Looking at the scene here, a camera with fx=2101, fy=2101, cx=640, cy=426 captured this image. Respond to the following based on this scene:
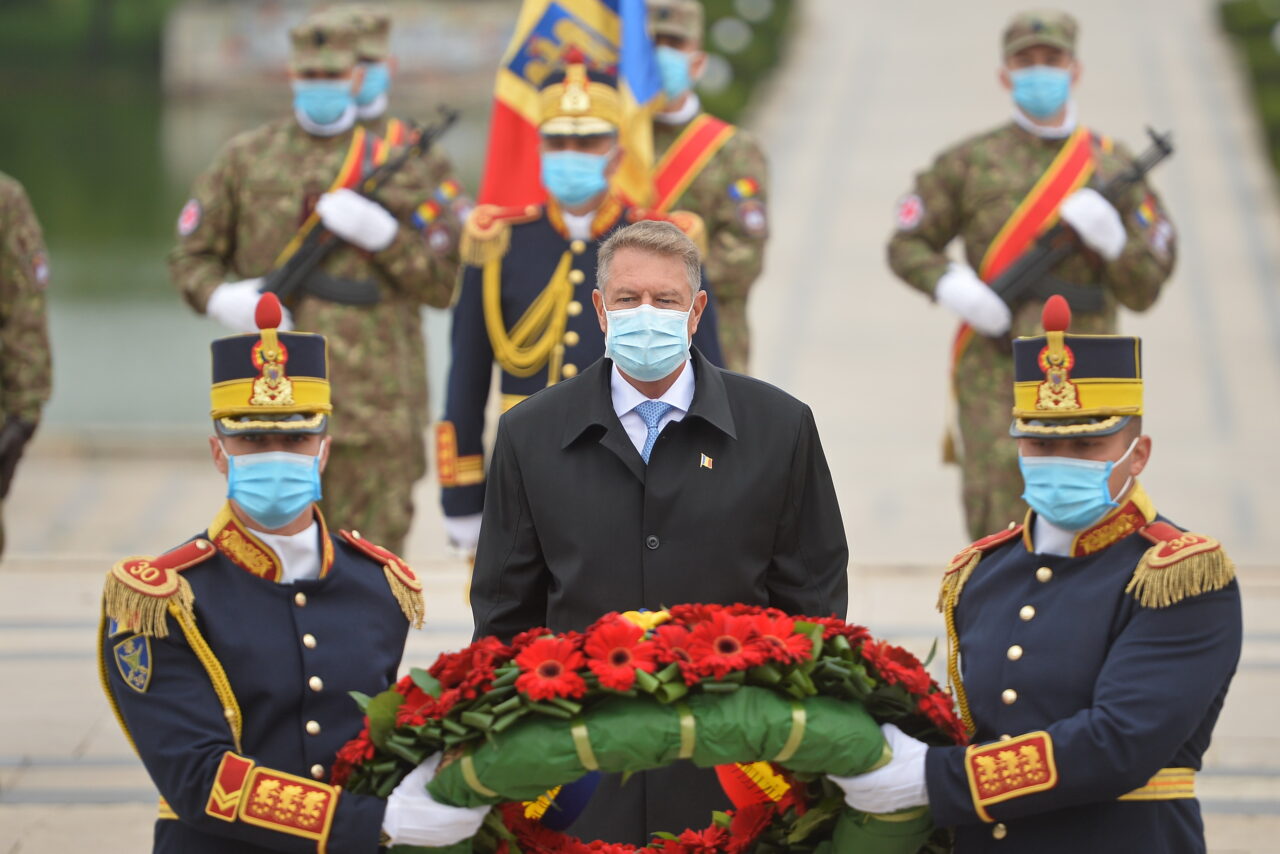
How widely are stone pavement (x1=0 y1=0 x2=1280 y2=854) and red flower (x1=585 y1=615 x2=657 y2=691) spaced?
1.81m

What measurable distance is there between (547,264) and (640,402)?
2.25 metres

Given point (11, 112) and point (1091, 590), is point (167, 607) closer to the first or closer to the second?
point (1091, 590)

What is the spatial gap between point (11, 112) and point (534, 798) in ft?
129

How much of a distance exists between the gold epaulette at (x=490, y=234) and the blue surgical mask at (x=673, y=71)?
1964 millimetres

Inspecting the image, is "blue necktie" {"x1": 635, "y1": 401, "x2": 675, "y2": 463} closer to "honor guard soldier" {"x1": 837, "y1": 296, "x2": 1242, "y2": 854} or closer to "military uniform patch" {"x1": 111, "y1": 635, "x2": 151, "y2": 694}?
"honor guard soldier" {"x1": 837, "y1": 296, "x2": 1242, "y2": 854}

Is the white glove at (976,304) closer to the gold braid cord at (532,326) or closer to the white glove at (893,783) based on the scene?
the gold braid cord at (532,326)

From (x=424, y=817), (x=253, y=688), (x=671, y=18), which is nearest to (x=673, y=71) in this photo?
(x=671, y=18)

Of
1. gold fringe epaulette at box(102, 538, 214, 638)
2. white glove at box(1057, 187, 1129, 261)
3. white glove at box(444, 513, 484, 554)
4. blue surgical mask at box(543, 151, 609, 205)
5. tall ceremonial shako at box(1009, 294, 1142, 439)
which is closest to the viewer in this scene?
gold fringe epaulette at box(102, 538, 214, 638)

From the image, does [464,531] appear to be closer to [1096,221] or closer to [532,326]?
[532,326]

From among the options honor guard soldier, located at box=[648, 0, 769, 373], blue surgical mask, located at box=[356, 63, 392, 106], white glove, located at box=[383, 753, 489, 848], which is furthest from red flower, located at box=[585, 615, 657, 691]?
blue surgical mask, located at box=[356, 63, 392, 106]

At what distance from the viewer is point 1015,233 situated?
7.99 m

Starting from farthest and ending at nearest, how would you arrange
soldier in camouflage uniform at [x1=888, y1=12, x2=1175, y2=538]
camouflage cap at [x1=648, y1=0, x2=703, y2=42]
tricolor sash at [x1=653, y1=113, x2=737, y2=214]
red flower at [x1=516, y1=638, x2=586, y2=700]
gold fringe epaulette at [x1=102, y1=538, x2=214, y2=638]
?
1. camouflage cap at [x1=648, y1=0, x2=703, y2=42]
2. tricolor sash at [x1=653, y1=113, x2=737, y2=214]
3. soldier in camouflage uniform at [x1=888, y1=12, x2=1175, y2=538]
4. gold fringe epaulette at [x1=102, y1=538, x2=214, y2=638]
5. red flower at [x1=516, y1=638, x2=586, y2=700]

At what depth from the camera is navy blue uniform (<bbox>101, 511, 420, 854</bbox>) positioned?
380cm

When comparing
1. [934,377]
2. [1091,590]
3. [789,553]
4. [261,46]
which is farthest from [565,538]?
[261,46]
